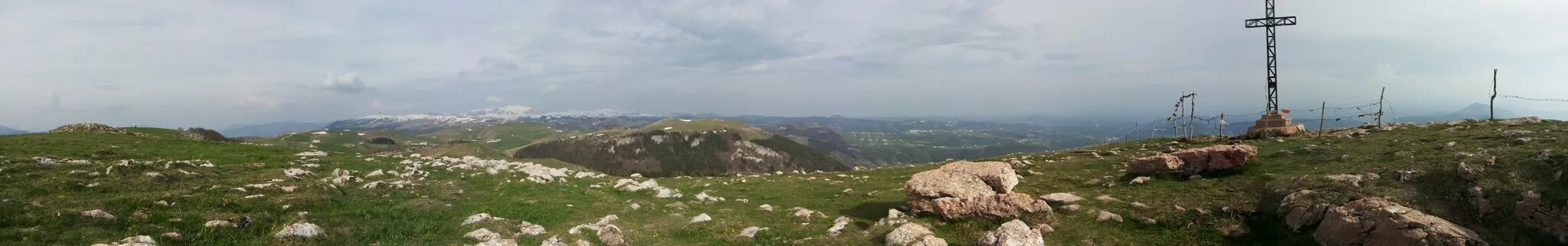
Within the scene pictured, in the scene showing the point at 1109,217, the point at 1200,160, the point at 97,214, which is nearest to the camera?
the point at 97,214

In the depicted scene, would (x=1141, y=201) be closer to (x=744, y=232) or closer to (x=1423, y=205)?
(x=1423, y=205)

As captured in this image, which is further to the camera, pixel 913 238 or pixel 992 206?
pixel 992 206

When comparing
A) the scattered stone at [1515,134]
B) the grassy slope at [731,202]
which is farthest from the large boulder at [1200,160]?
the scattered stone at [1515,134]

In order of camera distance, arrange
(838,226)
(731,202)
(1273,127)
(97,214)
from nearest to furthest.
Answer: (97,214), (838,226), (731,202), (1273,127)

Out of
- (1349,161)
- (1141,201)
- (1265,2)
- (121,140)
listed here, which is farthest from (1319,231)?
(121,140)

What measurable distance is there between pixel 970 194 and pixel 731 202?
12.4 meters

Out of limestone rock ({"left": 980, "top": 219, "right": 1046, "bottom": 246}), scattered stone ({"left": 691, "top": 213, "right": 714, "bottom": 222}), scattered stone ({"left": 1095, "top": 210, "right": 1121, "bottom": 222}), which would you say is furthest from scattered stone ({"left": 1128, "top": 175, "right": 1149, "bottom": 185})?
scattered stone ({"left": 691, "top": 213, "right": 714, "bottom": 222})

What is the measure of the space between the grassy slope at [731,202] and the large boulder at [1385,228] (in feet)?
2.48

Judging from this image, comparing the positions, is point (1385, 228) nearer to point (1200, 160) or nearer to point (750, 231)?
point (1200, 160)

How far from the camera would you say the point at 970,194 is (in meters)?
23.4

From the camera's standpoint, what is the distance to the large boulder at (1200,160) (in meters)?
25.5

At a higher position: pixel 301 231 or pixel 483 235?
pixel 301 231

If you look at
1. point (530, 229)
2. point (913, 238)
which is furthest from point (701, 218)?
point (913, 238)

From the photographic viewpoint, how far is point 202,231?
1524cm
